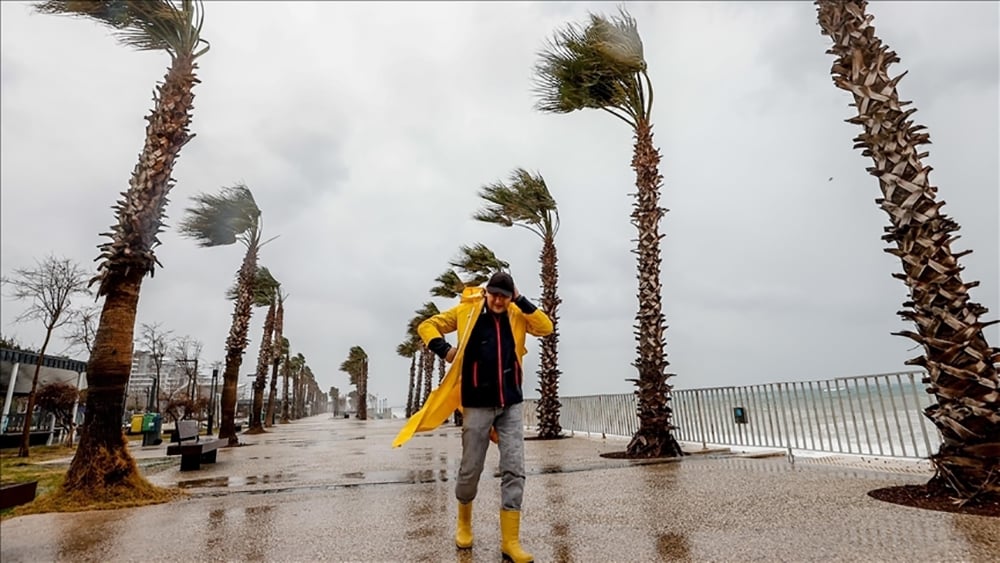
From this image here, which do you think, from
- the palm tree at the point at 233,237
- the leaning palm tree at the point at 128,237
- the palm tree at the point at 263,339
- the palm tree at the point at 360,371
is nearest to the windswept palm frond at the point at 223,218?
the palm tree at the point at 233,237

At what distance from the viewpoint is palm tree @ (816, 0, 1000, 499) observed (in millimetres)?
3664

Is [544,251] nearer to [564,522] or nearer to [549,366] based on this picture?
[549,366]

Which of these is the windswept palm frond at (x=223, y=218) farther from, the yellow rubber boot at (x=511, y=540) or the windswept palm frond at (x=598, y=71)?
the yellow rubber boot at (x=511, y=540)

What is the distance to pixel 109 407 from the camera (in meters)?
5.37

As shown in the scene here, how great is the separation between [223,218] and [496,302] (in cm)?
1552

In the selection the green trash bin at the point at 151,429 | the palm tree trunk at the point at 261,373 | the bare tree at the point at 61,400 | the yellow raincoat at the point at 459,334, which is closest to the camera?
the yellow raincoat at the point at 459,334

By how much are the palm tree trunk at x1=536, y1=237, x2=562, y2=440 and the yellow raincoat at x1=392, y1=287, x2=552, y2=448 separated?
10099 millimetres

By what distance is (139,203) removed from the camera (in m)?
5.77

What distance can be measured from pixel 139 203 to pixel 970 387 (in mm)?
8306

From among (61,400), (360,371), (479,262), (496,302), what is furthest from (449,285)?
(360,371)

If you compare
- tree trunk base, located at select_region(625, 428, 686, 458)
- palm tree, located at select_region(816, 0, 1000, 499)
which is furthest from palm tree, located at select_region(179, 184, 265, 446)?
palm tree, located at select_region(816, 0, 1000, 499)

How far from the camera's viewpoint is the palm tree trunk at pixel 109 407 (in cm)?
507

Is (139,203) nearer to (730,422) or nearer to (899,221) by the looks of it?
(899,221)

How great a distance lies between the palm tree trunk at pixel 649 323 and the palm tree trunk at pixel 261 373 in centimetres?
1899
